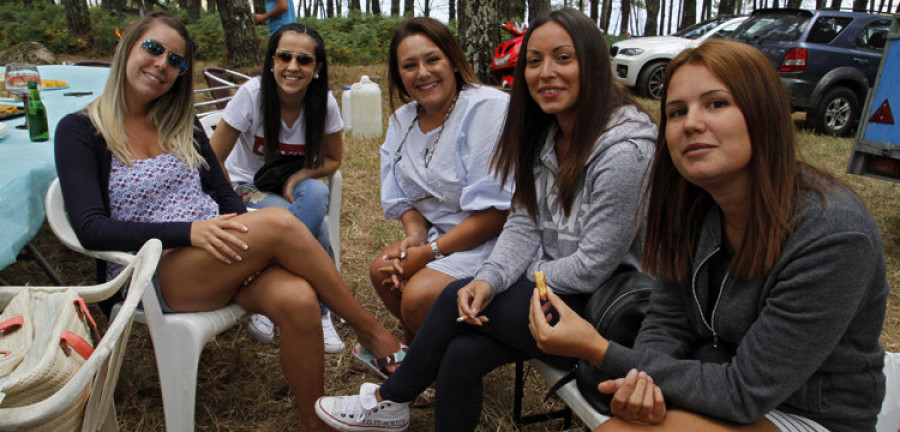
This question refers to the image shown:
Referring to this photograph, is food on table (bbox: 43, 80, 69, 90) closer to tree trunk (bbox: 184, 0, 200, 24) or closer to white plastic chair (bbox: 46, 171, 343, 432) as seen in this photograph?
white plastic chair (bbox: 46, 171, 343, 432)

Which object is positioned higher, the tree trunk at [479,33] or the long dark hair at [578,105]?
the tree trunk at [479,33]

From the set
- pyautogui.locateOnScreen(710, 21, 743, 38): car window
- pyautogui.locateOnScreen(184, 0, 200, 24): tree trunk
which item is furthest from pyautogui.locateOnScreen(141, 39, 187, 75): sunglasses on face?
pyautogui.locateOnScreen(184, 0, 200, 24): tree trunk

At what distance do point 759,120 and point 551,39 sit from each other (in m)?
0.80

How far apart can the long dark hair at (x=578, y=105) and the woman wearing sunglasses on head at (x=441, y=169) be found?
237mm

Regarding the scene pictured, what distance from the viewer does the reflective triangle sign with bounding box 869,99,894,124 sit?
3.88m

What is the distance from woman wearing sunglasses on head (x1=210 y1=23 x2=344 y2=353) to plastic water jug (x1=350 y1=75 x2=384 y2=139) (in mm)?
3386

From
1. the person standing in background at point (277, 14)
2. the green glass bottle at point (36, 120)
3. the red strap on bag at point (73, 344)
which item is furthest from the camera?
the person standing in background at point (277, 14)

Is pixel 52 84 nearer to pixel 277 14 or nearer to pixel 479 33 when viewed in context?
pixel 277 14

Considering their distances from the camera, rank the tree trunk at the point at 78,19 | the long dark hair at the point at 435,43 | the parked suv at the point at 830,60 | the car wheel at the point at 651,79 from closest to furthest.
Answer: the long dark hair at the point at 435,43 → the parked suv at the point at 830,60 → the car wheel at the point at 651,79 → the tree trunk at the point at 78,19

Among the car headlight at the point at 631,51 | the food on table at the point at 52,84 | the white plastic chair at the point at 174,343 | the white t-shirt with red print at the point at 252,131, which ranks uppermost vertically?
the car headlight at the point at 631,51

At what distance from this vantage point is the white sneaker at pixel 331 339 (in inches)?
110

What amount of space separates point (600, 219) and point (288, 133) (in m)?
1.77

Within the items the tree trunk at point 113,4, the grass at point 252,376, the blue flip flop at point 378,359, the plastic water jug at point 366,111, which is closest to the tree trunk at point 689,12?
the plastic water jug at point 366,111

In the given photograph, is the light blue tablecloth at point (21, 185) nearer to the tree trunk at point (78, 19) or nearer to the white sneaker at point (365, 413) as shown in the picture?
the white sneaker at point (365, 413)
